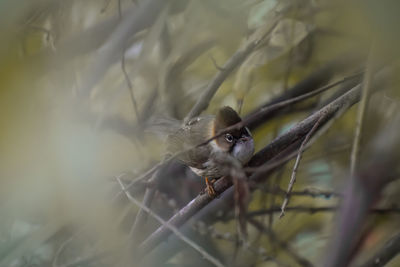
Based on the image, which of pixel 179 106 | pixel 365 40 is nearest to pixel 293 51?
pixel 179 106

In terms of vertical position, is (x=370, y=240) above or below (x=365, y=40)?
below

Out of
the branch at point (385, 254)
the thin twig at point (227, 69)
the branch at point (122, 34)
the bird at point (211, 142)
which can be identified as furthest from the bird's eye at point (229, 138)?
the branch at point (385, 254)

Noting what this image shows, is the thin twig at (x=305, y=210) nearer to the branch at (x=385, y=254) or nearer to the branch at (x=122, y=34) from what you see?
the branch at (x=385, y=254)

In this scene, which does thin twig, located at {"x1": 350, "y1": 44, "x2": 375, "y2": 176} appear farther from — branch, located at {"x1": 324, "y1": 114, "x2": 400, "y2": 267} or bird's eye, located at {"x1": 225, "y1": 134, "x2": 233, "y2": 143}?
bird's eye, located at {"x1": 225, "y1": 134, "x2": 233, "y2": 143}

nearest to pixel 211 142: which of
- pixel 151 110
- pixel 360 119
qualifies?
pixel 151 110

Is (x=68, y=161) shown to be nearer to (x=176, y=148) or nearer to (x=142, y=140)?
(x=176, y=148)
